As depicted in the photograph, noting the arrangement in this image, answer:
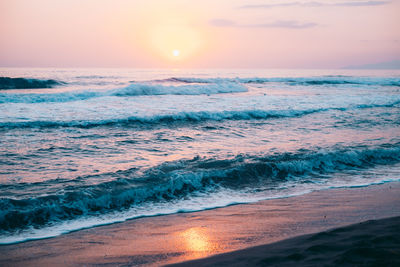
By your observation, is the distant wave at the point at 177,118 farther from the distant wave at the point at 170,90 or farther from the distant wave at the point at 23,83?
the distant wave at the point at 23,83

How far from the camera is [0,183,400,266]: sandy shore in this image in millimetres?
3037

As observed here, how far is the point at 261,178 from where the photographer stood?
5.99 meters

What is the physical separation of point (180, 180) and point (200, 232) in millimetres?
1830

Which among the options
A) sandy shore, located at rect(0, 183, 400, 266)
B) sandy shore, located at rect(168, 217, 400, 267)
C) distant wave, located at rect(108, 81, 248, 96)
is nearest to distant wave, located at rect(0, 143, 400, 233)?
sandy shore, located at rect(0, 183, 400, 266)

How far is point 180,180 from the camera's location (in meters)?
5.41

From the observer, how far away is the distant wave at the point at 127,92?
18.7 metres

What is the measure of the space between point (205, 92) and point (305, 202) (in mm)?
23762

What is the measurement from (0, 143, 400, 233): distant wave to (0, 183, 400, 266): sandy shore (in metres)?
0.69

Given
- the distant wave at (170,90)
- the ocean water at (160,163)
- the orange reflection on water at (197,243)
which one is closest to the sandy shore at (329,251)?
the orange reflection on water at (197,243)

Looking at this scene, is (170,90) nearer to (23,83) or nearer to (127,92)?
(127,92)

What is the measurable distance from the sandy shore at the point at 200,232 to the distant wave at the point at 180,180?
2.27ft

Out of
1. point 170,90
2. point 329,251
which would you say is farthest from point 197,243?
point 170,90

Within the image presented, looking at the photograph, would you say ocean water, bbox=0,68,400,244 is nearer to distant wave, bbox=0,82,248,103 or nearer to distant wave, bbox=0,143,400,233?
distant wave, bbox=0,143,400,233

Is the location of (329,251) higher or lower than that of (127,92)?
lower
